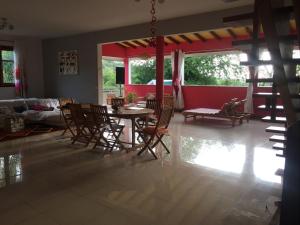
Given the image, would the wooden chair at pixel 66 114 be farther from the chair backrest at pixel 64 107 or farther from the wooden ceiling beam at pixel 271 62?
the wooden ceiling beam at pixel 271 62

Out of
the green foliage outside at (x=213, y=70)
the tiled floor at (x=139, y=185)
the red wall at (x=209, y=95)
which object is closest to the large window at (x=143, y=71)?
the green foliage outside at (x=213, y=70)

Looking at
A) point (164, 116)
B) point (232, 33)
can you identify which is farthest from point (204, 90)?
point (164, 116)

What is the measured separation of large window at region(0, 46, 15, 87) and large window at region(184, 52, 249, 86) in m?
6.23

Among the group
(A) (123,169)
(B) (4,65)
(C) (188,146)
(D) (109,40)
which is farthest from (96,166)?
(B) (4,65)

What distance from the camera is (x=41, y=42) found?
9500 millimetres

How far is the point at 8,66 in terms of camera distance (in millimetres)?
8836

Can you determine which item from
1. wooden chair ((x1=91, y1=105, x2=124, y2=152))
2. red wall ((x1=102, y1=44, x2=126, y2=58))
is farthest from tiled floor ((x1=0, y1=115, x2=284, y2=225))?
red wall ((x1=102, y1=44, x2=126, y2=58))

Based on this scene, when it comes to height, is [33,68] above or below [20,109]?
above

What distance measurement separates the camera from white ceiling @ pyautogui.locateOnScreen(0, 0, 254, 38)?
198 inches

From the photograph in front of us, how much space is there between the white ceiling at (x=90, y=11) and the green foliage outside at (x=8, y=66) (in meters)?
1.81

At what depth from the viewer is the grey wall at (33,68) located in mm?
8922

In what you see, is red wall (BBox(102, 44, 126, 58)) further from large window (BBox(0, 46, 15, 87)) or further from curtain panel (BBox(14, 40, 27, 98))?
large window (BBox(0, 46, 15, 87))

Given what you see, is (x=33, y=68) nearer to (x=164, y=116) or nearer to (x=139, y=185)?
(x=164, y=116)

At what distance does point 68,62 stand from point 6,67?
208 centimetres
